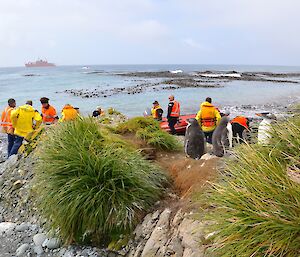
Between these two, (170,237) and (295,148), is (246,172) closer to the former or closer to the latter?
(295,148)

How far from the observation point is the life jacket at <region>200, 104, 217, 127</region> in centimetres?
997

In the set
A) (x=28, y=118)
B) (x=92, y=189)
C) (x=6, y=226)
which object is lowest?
(x=6, y=226)

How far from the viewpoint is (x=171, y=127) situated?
13414mm

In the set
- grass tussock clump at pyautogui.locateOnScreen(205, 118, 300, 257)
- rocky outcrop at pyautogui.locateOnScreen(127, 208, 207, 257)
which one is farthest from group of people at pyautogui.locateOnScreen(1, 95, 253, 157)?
grass tussock clump at pyautogui.locateOnScreen(205, 118, 300, 257)

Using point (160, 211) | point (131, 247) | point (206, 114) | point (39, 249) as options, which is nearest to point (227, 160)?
point (160, 211)

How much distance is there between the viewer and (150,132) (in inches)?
287

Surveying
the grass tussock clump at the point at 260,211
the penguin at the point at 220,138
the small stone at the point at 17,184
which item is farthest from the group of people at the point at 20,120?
the grass tussock clump at the point at 260,211

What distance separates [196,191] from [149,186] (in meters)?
0.82

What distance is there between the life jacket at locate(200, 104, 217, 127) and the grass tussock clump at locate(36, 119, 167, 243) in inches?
206

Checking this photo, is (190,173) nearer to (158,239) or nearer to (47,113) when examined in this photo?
(158,239)

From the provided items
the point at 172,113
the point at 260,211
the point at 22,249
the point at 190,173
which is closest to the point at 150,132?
the point at 190,173

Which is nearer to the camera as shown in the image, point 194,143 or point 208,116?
point 194,143

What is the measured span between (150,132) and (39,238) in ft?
10.9

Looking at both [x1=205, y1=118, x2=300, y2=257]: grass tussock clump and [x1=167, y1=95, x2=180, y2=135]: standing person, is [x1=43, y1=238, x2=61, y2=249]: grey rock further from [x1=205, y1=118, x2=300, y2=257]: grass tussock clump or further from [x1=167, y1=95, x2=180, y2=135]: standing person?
[x1=167, y1=95, x2=180, y2=135]: standing person
